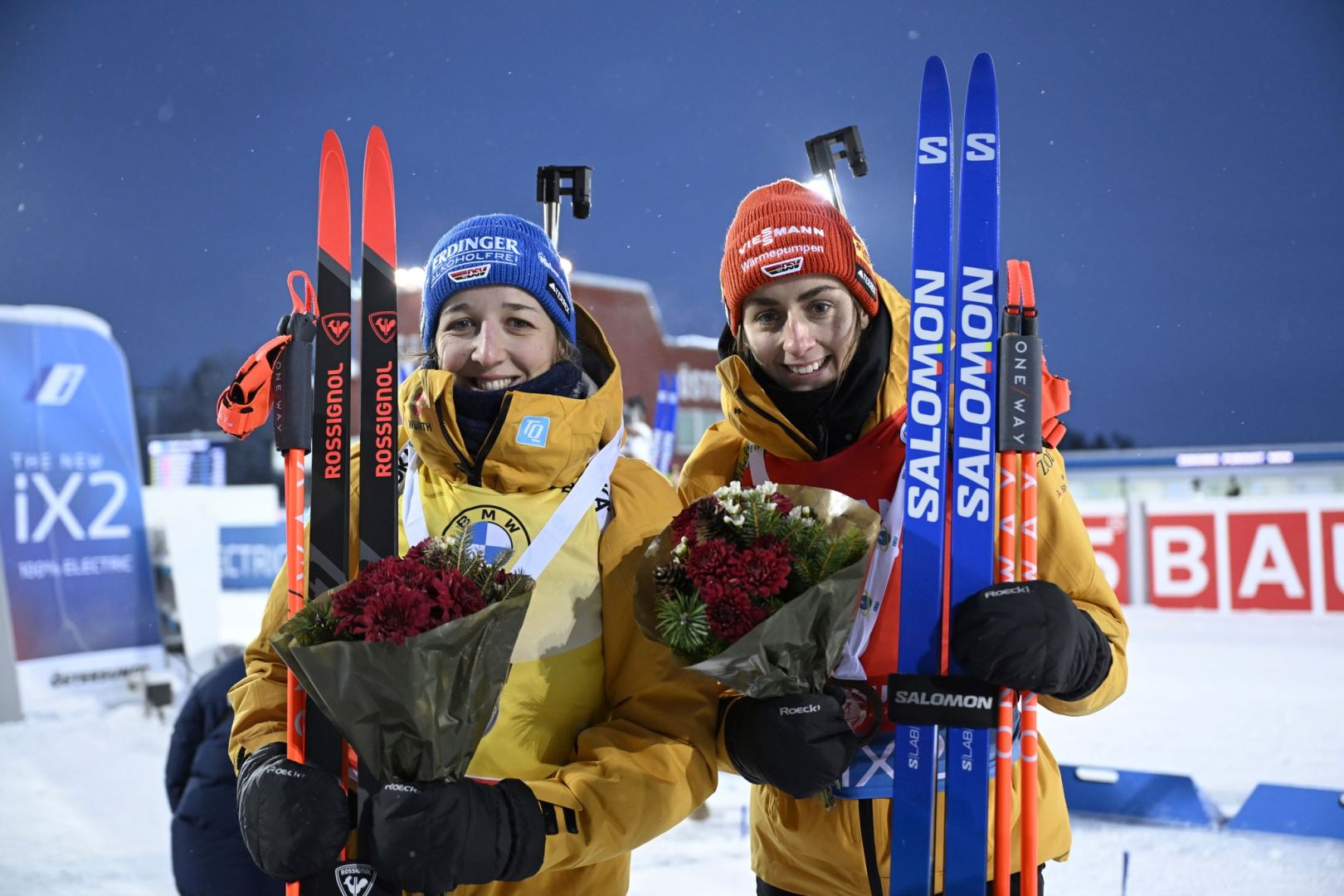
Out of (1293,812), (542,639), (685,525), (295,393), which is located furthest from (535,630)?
(1293,812)

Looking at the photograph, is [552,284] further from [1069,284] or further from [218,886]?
[1069,284]

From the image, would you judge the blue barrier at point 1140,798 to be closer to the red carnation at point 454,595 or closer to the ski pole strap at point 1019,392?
the ski pole strap at point 1019,392

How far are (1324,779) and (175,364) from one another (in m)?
17.6

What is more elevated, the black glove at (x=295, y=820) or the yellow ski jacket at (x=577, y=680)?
the yellow ski jacket at (x=577, y=680)

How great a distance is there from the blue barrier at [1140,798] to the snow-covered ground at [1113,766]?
7 cm

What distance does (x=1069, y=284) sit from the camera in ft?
99.1

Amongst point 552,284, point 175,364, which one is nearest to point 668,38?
point 175,364

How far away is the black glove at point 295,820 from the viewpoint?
46.1 inches

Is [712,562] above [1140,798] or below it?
above

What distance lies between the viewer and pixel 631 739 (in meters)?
1.31

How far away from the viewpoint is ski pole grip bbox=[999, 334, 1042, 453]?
1357 millimetres

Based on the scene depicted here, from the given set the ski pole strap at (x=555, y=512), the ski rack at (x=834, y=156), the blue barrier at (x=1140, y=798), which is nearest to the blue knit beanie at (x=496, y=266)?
the ski pole strap at (x=555, y=512)

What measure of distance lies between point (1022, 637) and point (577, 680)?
64cm

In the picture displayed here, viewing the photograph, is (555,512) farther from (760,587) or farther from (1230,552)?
(1230,552)
